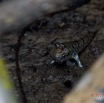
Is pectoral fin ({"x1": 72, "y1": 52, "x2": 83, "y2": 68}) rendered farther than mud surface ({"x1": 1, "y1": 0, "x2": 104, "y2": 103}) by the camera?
Yes

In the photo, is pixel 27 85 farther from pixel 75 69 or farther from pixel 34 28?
pixel 34 28

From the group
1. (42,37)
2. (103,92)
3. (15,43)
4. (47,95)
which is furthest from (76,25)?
(103,92)

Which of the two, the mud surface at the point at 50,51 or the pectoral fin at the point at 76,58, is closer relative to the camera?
the mud surface at the point at 50,51

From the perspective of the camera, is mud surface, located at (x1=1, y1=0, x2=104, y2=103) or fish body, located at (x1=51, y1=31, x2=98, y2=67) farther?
fish body, located at (x1=51, y1=31, x2=98, y2=67)

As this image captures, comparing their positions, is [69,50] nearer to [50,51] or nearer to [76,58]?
[76,58]

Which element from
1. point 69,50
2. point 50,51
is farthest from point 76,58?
point 50,51
